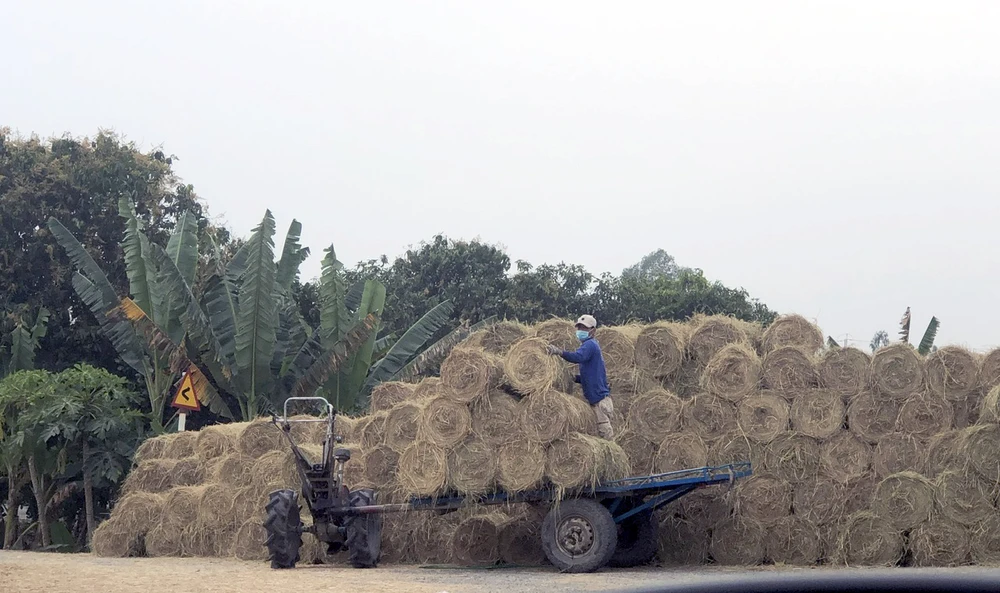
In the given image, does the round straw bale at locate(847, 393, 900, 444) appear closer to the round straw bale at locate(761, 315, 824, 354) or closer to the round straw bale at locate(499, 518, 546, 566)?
the round straw bale at locate(761, 315, 824, 354)

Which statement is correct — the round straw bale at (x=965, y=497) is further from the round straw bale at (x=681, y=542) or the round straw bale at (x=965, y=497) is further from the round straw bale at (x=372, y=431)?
the round straw bale at (x=372, y=431)

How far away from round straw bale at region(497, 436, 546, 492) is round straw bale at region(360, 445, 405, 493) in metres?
2.21

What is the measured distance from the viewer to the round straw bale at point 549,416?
11.0 m

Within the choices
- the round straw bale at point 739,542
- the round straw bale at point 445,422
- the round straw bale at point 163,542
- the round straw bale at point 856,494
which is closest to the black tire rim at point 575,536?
the round straw bale at point 445,422

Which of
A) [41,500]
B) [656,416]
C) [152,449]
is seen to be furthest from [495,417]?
[41,500]

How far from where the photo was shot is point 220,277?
2148cm

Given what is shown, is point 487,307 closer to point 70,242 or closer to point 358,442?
point 70,242

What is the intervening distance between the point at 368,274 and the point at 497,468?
26798mm

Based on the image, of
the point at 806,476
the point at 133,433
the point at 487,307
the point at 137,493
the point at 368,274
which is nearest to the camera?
the point at 806,476

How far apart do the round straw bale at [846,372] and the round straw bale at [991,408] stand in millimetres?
1206

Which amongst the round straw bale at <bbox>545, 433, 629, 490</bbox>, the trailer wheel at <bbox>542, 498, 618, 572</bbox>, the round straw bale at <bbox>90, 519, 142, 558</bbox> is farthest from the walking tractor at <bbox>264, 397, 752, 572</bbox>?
the round straw bale at <bbox>90, 519, 142, 558</bbox>

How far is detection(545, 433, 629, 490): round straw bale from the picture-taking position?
11.0 meters

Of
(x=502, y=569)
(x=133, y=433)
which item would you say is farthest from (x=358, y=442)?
(x=133, y=433)

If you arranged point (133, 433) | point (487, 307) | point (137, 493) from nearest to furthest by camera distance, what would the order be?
point (137, 493) < point (133, 433) < point (487, 307)
